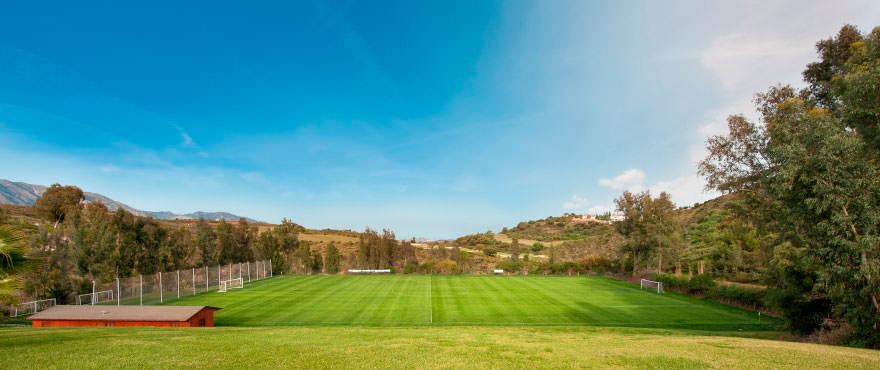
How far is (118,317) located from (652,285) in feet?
110

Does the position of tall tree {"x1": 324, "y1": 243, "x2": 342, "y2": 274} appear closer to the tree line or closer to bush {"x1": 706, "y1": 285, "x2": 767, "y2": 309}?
bush {"x1": 706, "y1": 285, "x2": 767, "y2": 309}

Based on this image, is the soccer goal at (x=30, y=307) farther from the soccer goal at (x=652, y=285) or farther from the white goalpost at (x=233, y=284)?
the soccer goal at (x=652, y=285)

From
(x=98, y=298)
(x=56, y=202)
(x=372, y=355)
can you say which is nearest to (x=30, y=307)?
(x=98, y=298)

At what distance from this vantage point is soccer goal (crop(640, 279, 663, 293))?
2719 cm

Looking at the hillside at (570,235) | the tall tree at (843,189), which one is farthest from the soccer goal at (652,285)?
the tall tree at (843,189)

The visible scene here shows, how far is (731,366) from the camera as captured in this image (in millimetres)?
5699

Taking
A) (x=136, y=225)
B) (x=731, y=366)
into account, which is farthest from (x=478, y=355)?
(x=136, y=225)

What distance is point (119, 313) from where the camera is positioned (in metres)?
13.1

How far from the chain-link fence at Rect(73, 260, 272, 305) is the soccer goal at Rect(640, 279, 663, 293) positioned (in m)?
34.2

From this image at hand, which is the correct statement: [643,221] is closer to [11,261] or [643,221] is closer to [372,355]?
[372,355]

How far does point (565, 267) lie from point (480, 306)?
2619cm

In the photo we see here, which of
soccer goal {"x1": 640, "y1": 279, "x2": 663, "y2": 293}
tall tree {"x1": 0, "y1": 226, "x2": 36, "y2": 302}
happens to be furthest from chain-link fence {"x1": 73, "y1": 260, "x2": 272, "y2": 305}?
soccer goal {"x1": 640, "y1": 279, "x2": 663, "y2": 293}

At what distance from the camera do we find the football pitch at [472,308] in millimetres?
16289

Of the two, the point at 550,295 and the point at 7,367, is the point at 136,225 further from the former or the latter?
the point at 550,295
